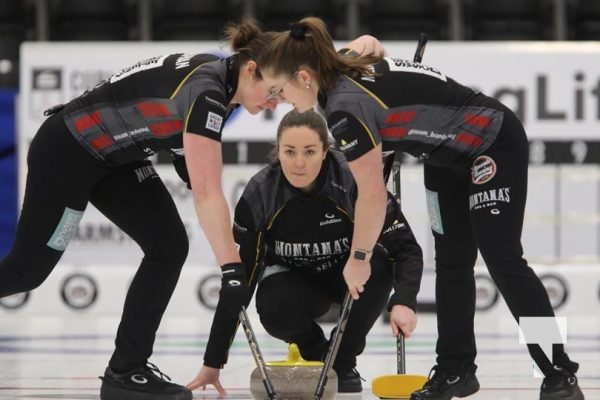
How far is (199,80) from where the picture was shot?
3611 millimetres

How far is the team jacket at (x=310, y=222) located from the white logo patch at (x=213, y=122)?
80 centimetres

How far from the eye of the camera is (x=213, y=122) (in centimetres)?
349

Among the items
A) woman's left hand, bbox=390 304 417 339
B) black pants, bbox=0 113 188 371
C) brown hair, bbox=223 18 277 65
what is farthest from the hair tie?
woman's left hand, bbox=390 304 417 339

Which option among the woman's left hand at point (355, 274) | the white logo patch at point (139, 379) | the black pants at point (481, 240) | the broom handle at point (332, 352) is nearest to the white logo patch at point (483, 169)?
the black pants at point (481, 240)

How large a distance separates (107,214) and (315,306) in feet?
2.87

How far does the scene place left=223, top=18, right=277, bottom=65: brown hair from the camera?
3.63 m

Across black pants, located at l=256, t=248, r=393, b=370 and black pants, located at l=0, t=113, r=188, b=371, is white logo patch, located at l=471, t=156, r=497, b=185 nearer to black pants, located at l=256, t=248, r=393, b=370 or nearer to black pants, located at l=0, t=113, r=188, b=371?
black pants, located at l=256, t=248, r=393, b=370

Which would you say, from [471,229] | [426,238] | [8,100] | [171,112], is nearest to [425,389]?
[471,229]

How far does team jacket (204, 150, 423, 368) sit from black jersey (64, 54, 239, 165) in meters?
0.49

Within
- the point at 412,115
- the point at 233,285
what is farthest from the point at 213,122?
the point at 412,115

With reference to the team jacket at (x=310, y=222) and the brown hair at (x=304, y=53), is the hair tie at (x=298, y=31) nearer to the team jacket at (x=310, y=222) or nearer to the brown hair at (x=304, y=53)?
the brown hair at (x=304, y=53)

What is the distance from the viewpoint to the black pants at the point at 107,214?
3865mm

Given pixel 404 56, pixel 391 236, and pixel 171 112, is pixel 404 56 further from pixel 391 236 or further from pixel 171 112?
pixel 171 112

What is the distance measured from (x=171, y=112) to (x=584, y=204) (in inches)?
222
